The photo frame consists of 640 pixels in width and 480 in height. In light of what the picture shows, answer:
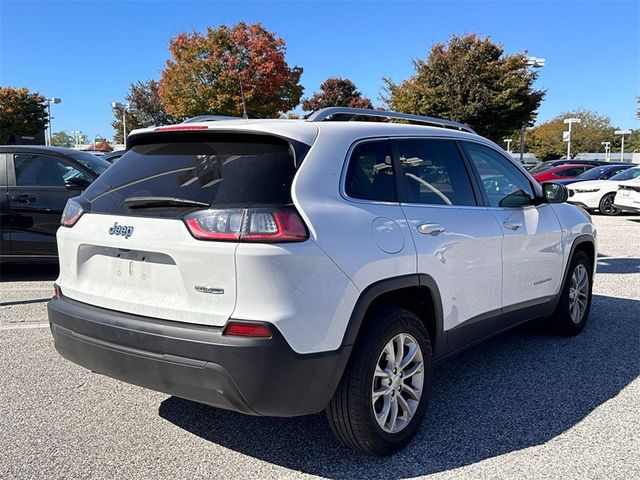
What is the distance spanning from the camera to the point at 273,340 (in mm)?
2568

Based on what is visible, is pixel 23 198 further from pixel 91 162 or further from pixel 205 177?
pixel 205 177

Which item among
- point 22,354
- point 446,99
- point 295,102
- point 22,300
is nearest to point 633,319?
point 22,354

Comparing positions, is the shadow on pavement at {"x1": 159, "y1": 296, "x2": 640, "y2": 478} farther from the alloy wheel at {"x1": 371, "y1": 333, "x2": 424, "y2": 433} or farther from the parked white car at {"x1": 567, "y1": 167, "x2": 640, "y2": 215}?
the parked white car at {"x1": 567, "y1": 167, "x2": 640, "y2": 215}

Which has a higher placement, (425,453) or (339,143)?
(339,143)

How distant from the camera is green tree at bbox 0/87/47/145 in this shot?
1971 inches

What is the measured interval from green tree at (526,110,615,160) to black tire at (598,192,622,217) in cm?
5796

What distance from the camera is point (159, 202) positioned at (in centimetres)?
288

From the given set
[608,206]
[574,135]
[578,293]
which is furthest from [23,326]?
[574,135]

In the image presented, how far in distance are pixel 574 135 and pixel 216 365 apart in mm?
82504

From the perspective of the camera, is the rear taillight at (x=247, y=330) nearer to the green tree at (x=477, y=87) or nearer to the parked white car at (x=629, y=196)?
the parked white car at (x=629, y=196)

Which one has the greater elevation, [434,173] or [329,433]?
[434,173]

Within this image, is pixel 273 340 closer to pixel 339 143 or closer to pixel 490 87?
pixel 339 143

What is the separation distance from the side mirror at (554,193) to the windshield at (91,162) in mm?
5439

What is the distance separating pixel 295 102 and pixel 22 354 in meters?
30.6
